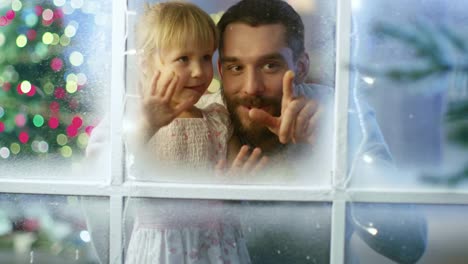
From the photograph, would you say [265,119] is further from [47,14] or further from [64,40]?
[47,14]

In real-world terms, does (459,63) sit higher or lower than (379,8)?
lower

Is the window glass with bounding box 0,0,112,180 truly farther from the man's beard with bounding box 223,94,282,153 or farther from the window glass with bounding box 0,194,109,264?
the man's beard with bounding box 223,94,282,153

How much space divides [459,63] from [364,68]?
1.22 ft

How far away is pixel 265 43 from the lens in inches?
108

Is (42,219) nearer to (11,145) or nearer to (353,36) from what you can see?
(11,145)

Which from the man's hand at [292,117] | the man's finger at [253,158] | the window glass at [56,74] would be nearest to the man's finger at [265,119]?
the man's hand at [292,117]

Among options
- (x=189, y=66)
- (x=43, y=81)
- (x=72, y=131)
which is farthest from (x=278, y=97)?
(x=43, y=81)

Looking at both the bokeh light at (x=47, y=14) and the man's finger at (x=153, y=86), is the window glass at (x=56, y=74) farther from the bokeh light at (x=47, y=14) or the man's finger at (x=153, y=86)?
the man's finger at (x=153, y=86)

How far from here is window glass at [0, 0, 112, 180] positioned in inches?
112

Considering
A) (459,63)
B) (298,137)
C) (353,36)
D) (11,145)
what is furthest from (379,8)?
(11,145)

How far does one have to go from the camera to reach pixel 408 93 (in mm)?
2771

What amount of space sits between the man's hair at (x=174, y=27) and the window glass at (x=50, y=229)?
679 mm

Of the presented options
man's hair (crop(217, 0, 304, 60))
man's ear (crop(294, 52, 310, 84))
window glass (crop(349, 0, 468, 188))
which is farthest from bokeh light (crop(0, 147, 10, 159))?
window glass (crop(349, 0, 468, 188))

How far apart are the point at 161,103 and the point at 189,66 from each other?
19 centimetres
